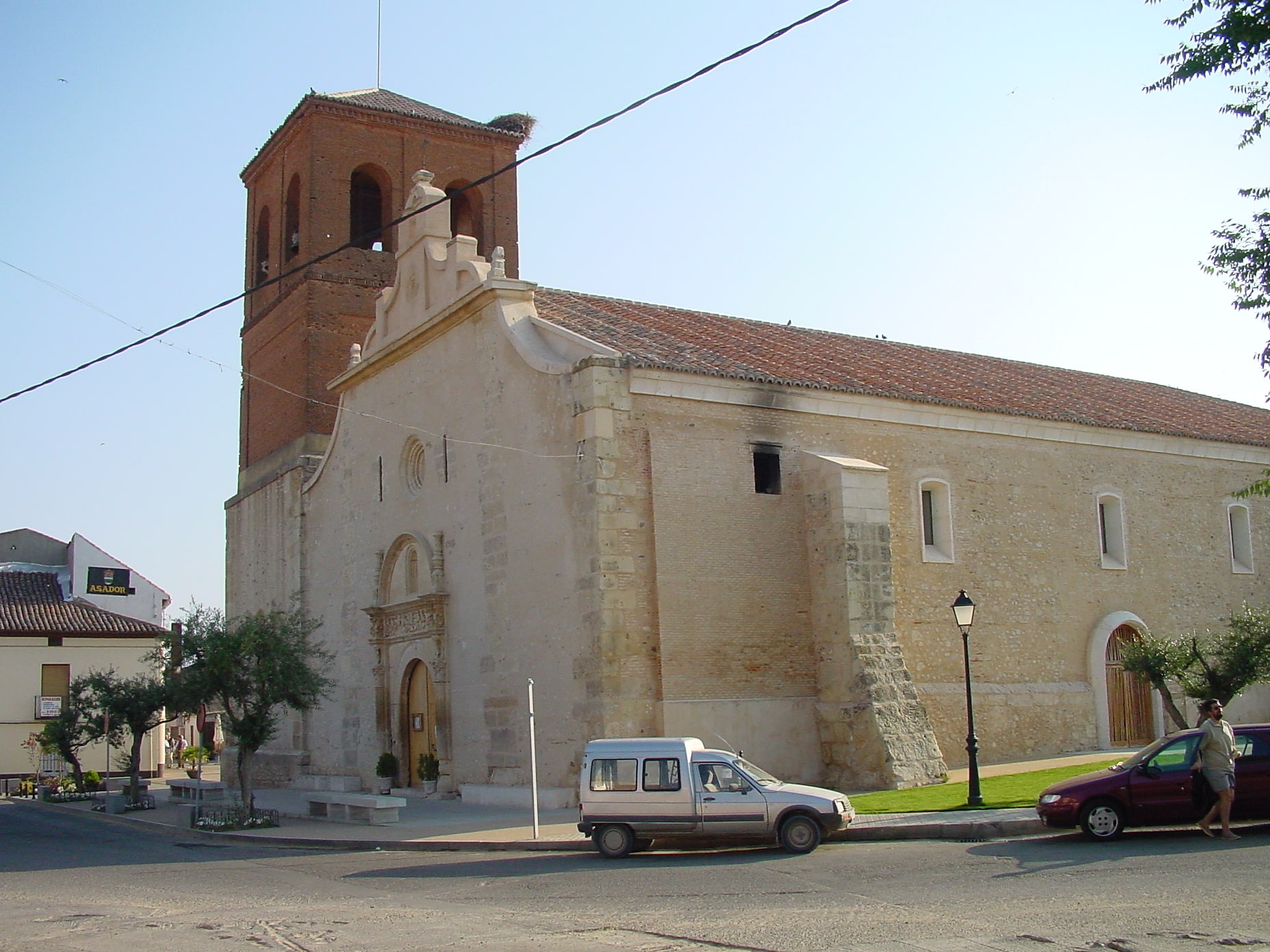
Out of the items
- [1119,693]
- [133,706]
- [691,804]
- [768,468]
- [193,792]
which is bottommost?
[193,792]

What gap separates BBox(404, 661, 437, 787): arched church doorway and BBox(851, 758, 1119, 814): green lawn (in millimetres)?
9594

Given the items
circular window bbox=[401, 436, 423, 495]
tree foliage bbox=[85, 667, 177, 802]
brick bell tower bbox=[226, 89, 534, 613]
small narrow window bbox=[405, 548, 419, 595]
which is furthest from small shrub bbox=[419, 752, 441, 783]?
brick bell tower bbox=[226, 89, 534, 613]

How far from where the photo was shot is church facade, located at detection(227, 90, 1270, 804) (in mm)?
22016

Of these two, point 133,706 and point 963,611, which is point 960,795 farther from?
point 133,706

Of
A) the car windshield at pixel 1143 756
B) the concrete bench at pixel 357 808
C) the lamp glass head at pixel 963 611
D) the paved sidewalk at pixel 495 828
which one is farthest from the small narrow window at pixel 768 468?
the car windshield at pixel 1143 756

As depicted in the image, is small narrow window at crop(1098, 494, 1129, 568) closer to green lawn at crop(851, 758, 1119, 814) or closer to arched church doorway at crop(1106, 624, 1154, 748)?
arched church doorway at crop(1106, 624, 1154, 748)

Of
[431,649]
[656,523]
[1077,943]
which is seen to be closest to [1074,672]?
[656,523]

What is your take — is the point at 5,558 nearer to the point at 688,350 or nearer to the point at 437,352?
the point at 437,352

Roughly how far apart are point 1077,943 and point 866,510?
14.7m

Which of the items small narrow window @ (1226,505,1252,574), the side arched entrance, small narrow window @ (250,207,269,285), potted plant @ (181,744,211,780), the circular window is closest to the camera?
the side arched entrance

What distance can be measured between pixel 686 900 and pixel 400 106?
29494mm

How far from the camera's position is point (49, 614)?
45.9 meters

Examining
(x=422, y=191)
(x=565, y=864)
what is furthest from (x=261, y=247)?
(x=565, y=864)

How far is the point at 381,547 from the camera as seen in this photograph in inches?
1125
